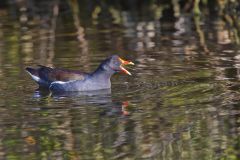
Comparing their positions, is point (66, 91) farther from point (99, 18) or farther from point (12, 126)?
point (99, 18)

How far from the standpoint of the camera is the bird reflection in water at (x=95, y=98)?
433 inches

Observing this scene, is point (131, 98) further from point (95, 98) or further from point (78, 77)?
point (78, 77)

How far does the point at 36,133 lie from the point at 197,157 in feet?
6.75

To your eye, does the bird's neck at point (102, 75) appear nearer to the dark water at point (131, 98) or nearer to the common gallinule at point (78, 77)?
the common gallinule at point (78, 77)

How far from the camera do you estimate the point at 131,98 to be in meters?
11.6

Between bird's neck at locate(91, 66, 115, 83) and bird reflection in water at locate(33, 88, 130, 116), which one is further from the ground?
bird's neck at locate(91, 66, 115, 83)

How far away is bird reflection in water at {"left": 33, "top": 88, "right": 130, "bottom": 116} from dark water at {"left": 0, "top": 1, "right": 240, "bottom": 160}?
14mm

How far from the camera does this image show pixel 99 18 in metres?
20.7

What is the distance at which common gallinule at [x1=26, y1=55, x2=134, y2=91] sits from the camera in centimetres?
1261

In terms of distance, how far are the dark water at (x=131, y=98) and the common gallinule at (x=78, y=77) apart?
22 centimetres

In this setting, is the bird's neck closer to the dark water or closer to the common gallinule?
the common gallinule

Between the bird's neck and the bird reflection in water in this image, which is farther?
the bird's neck

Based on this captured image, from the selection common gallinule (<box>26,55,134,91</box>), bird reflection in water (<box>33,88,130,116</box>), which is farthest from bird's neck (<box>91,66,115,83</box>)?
bird reflection in water (<box>33,88,130,116</box>)

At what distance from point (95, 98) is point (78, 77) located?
75 cm
